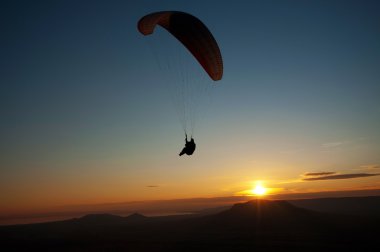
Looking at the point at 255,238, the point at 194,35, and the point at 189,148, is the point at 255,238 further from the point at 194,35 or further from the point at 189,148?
the point at 194,35

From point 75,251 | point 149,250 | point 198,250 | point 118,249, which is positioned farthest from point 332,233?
point 75,251

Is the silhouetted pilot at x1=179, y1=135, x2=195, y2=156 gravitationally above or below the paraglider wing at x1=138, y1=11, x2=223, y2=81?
below

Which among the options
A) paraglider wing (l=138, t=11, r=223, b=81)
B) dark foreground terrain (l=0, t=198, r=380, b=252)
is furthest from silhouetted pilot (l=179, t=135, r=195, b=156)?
dark foreground terrain (l=0, t=198, r=380, b=252)

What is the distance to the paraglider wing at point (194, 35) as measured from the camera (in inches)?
1005

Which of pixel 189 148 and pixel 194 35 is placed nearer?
pixel 189 148

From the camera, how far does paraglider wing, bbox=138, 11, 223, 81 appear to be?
83.7 feet

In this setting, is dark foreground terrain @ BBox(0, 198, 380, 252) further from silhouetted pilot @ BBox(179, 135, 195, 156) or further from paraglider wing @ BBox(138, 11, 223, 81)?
paraglider wing @ BBox(138, 11, 223, 81)

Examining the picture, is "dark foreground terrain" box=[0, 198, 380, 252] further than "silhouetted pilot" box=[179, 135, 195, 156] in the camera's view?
Yes

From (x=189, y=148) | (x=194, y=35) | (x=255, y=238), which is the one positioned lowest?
(x=255, y=238)

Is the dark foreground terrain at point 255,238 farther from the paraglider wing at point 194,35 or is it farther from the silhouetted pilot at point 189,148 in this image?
the paraglider wing at point 194,35

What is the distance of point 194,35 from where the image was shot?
25.7m

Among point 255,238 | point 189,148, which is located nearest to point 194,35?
point 189,148

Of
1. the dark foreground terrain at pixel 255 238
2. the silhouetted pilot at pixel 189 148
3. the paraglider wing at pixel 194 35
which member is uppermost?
the paraglider wing at pixel 194 35

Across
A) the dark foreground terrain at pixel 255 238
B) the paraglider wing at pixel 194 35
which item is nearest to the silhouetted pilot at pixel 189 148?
the paraglider wing at pixel 194 35
